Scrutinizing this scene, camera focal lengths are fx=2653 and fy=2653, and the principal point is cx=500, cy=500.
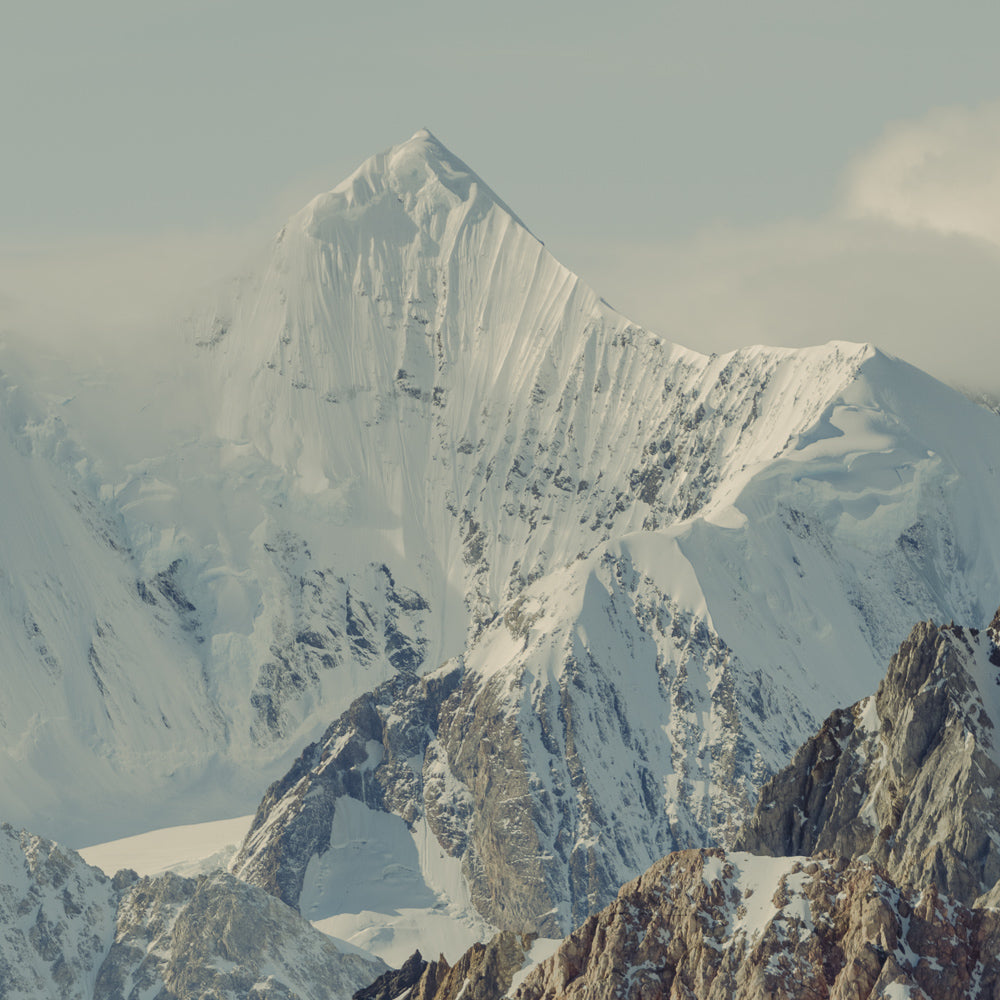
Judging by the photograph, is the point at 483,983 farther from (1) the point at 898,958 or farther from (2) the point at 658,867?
(1) the point at 898,958

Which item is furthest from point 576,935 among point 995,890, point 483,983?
point 995,890

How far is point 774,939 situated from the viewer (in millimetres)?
154375

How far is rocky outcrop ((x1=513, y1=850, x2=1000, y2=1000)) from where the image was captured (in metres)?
150

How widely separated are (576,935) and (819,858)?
1626 centimetres

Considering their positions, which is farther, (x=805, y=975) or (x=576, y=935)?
(x=576, y=935)

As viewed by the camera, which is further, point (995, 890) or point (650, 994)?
point (995, 890)

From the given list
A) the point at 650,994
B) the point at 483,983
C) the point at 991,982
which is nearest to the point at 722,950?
the point at 650,994

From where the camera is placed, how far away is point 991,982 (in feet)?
492

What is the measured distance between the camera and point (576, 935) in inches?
6496

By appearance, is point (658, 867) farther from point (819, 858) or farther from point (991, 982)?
point (991, 982)

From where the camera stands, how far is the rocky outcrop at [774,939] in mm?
150125

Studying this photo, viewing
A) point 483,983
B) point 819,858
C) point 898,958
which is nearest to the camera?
point 898,958

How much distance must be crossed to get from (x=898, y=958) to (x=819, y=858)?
11659 millimetres

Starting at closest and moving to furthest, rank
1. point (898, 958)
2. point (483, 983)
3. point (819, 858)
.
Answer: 1. point (898, 958)
2. point (819, 858)
3. point (483, 983)
